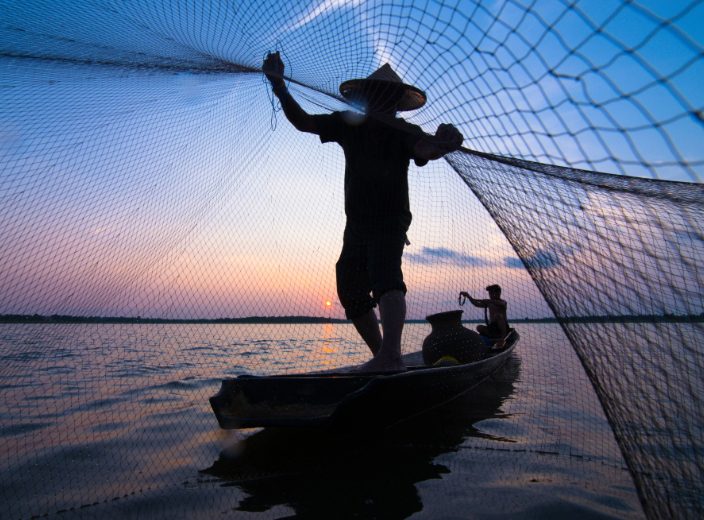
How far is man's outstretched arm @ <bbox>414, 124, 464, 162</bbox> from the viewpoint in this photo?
3.47 meters

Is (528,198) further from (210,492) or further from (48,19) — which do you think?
(48,19)

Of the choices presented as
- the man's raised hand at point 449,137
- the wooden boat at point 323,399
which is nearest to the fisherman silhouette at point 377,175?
the man's raised hand at point 449,137

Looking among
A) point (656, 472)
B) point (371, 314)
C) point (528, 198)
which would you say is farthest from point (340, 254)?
point (656, 472)

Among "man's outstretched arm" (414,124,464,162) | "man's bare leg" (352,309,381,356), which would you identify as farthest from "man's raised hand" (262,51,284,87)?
"man's bare leg" (352,309,381,356)

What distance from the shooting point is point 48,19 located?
3.82m

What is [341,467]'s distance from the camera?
8.93ft

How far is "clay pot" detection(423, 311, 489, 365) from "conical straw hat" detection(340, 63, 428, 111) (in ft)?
7.91

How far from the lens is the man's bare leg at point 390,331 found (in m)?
3.68

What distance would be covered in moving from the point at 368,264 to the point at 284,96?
147 cm

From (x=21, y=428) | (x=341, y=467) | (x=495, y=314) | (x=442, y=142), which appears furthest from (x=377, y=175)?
(x=495, y=314)

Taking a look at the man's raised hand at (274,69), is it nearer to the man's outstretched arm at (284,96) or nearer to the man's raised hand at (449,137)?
the man's outstretched arm at (284,96)

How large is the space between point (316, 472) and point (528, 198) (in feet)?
7.60

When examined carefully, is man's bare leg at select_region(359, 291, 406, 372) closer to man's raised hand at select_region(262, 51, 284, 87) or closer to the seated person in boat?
man's raised hand at select_region(262, 51, 284, 87)

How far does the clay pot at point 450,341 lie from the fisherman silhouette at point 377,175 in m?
1.47
